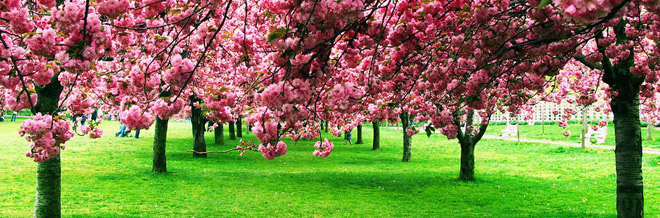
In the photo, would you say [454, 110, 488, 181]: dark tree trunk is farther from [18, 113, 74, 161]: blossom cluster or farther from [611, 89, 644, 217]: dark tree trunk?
[18, 113, 74, 161]: blossom cluster

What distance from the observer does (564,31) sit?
3203mm

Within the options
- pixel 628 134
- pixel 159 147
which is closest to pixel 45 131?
pixel 628 134

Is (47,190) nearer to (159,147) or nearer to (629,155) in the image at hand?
(159,147)

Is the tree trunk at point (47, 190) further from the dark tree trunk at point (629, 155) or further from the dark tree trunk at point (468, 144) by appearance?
the dark tree trunk at point (468, 144)

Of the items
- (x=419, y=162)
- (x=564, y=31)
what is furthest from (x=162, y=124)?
(x=564, y=31)

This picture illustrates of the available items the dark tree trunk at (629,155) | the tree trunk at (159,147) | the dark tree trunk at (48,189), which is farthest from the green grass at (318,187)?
the dark tree trunk at (629,155)

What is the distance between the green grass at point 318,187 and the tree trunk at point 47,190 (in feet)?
3.13

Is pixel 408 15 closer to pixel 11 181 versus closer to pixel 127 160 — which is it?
pixel 11 181

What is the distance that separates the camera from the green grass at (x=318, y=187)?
8820 mm

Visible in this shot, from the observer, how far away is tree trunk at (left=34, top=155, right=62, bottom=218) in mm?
7039

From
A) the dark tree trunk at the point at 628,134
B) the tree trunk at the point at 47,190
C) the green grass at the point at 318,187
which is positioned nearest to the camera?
the dark tree trunk at the point at 628,134

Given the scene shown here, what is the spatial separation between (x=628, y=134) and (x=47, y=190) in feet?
28.3

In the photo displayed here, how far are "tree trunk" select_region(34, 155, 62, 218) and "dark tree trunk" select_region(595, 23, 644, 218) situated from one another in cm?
829

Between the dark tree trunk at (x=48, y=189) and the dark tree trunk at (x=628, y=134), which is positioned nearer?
the dark tree trunk at (x=628, y=134)
